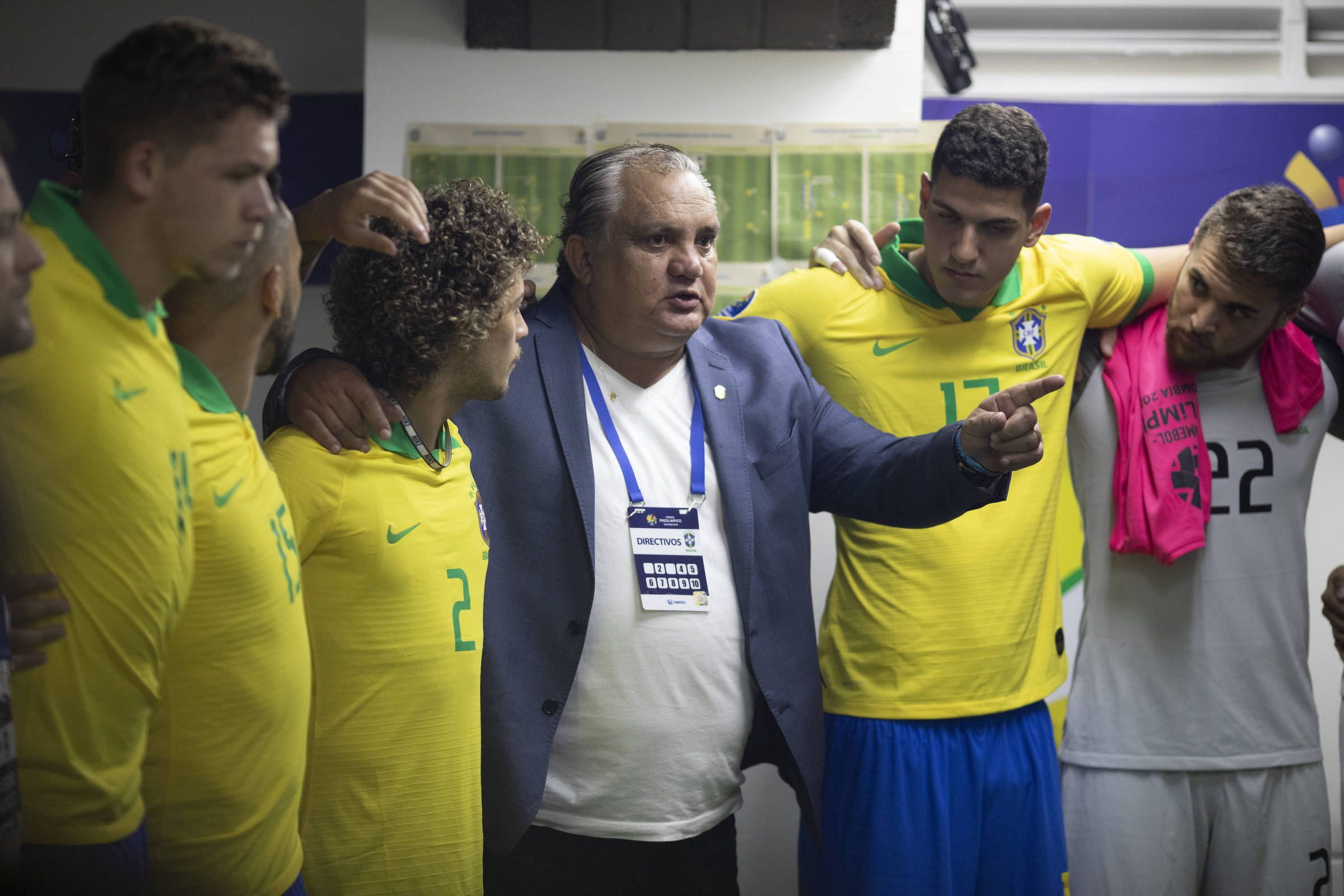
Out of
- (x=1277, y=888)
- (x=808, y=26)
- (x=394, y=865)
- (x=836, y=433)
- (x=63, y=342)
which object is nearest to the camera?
(x=63, y=342)

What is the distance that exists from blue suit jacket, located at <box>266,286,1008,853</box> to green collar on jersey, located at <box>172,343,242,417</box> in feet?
2.47

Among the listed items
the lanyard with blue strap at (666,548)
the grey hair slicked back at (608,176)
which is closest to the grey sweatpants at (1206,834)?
the lanyard with blue strap at (666,548)

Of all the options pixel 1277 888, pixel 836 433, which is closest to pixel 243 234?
pixel 836 433

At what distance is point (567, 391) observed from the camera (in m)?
1.76

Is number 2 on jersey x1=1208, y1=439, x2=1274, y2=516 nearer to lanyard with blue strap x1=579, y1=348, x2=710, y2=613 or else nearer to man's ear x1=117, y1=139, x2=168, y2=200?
lanyard with blue strap x1=579, y1=348, x2=710, y2=613

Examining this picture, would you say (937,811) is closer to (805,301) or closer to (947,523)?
(947,523)

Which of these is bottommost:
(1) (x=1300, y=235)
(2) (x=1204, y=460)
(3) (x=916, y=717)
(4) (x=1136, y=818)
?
(4) (x=1136, y=818)

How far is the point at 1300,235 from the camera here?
198cm

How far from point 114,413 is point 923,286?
156 centimetres

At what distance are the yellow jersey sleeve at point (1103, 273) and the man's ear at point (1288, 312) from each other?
0.81 ft

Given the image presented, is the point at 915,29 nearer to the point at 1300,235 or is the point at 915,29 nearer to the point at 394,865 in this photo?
the point at 1300,235

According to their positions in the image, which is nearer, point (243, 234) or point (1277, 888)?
point (243, 234)

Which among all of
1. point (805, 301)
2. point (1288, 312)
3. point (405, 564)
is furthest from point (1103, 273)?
point (405, 564)

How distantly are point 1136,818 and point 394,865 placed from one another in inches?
61.9
